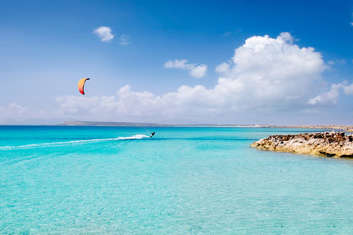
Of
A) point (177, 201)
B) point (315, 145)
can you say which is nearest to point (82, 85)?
point (177, 201)

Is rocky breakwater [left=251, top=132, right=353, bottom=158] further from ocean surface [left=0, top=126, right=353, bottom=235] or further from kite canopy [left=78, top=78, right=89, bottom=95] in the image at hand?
kite canopy [left=78, top=78, right=89, bottom=95]

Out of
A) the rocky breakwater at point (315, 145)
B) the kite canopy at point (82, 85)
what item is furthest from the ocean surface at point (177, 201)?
the kite canopy at point (82, 85)

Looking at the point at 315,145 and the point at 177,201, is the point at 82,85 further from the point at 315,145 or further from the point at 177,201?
the point at 315,145

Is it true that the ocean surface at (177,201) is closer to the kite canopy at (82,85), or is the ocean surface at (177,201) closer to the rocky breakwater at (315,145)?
the rocky breakwater at (315,145)

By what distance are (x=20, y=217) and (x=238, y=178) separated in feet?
29.7

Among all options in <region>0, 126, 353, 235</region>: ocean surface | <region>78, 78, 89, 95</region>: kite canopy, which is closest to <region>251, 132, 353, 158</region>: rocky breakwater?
<region>0, 126, 353, 235</region>: ocean surface

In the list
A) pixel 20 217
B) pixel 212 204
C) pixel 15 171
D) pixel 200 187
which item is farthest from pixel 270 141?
pixel 20 217

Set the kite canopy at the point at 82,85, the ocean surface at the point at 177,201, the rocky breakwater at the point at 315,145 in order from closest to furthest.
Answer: the ocean surface at the point at 177,201, the rocky breakwater at the point at 315,145, the kite canopy at the point at 82,85

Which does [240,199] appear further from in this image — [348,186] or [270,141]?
[270,141]

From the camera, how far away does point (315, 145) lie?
22734 mm

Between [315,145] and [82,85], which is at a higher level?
[82,85]

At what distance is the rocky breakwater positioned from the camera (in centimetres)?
2050

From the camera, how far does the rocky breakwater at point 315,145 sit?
2050cm

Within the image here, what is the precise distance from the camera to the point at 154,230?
22.8 feet
